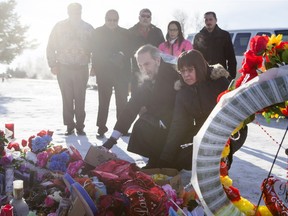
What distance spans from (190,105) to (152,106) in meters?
0.62

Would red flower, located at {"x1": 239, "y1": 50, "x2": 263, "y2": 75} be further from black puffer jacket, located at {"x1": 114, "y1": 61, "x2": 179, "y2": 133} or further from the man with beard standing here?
the man with beard standing

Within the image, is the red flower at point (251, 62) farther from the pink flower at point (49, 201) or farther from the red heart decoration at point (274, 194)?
the pink flower at point (49, 201)

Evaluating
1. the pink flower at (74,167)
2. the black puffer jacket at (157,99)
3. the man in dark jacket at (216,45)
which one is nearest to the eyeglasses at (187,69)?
the black puffer jacket at (157,99)

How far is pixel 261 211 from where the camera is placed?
78.1 inches

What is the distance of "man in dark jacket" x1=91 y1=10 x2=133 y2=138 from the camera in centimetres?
577

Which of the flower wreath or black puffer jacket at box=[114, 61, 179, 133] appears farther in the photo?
black puffer jacket at box=[114, 61, 179, 133]

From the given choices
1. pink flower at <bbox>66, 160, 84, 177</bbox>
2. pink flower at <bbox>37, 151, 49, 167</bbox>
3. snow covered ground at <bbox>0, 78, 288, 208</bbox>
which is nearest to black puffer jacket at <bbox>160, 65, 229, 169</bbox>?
snow covered ground at <bbox>0, 78, 288, 208</bbox>

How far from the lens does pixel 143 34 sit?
6.02 meters

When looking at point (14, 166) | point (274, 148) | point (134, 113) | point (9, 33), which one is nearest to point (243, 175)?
point (134, 113)

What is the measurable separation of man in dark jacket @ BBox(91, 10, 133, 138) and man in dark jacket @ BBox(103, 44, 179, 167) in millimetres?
1802

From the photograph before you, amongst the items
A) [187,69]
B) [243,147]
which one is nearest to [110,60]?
[243,147]

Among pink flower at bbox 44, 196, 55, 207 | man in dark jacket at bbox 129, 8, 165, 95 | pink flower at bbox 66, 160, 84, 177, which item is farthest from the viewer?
man in dark jacket at bbox 129, 8, 165, 95

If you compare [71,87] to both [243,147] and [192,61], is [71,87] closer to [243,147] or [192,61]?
[243,147]

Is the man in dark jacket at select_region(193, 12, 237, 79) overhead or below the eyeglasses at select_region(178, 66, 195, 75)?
overhead
